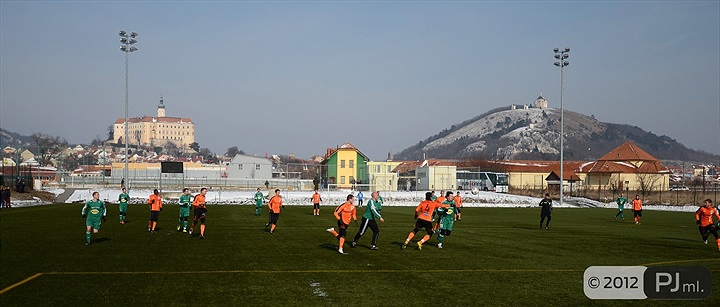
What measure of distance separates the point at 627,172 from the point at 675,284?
319 ft

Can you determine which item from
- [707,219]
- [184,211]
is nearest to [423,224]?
[184,211]

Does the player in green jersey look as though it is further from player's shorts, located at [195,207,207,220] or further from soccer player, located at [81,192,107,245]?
soccer player, located at [81,192,107,245]

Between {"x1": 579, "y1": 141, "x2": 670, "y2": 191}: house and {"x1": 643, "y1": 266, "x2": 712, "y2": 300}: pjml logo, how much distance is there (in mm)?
81736

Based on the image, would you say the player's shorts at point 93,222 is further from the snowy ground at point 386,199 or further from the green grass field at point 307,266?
the snowy ground at point 386,199

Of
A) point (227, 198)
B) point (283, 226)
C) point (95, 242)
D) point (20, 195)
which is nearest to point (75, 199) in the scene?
point (20, 195)

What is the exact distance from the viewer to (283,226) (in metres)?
31.5

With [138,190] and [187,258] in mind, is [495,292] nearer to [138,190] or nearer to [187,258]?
[187,258]

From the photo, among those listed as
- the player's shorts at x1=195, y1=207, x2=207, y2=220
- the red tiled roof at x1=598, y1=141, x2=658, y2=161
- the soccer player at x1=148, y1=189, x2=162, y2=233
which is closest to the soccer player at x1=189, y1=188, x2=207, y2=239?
the player's shorts at x1=195, y1=207, x2=207, y2=220

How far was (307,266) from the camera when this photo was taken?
17047 mm

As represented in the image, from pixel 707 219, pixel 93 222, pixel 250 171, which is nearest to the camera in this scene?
pixel 93 222

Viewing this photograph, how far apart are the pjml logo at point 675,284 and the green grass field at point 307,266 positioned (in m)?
0.33

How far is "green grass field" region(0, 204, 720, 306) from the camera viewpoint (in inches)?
503

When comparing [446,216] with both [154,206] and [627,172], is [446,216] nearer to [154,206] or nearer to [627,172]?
[154,206]

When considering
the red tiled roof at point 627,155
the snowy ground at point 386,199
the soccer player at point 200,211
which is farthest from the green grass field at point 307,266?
A: the red tiled roof at point 627,155
